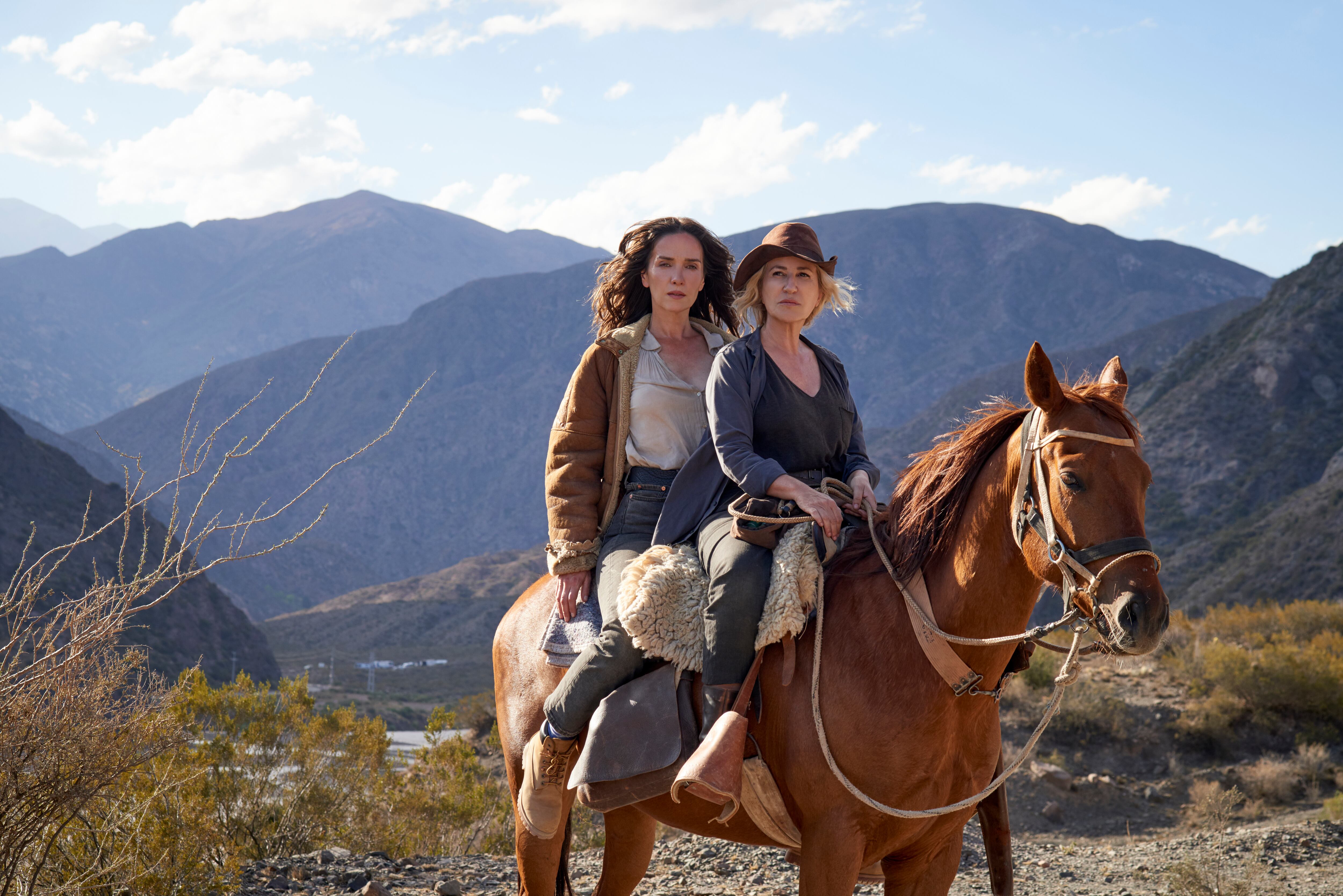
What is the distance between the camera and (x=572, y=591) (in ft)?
13.5

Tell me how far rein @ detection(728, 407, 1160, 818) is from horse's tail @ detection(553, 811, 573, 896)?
1.78m

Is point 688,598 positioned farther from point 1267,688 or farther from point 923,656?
point 1267,688

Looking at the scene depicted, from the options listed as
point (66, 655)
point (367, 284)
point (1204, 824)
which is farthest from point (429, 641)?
point (367, 284)

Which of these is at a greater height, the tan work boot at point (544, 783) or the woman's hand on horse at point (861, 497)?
the woman's hand on horse at point (861, 497)

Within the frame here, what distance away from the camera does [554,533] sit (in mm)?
4184

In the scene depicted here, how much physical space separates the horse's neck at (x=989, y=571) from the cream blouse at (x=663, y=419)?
1288mm

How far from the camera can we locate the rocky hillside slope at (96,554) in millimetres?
30156

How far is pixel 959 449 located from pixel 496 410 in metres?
99.8

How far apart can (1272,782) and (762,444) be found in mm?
11446

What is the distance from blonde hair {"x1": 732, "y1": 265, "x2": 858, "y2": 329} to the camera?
12.9ft

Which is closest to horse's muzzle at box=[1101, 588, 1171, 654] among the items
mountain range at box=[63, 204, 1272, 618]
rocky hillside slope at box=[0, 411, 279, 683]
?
rocky hillside slope at box=[0, 411, 279, 683]

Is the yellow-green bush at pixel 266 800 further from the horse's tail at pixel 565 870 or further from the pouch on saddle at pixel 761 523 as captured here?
the pouch on saddle at pixel 761 523

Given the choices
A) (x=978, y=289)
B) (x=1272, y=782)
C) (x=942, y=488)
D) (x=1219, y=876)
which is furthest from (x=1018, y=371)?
(x=942, y=488)

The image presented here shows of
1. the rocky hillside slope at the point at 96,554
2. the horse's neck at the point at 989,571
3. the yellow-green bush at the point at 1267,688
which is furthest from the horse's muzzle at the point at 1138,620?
the rocky hillside slope at the point at 96,554
